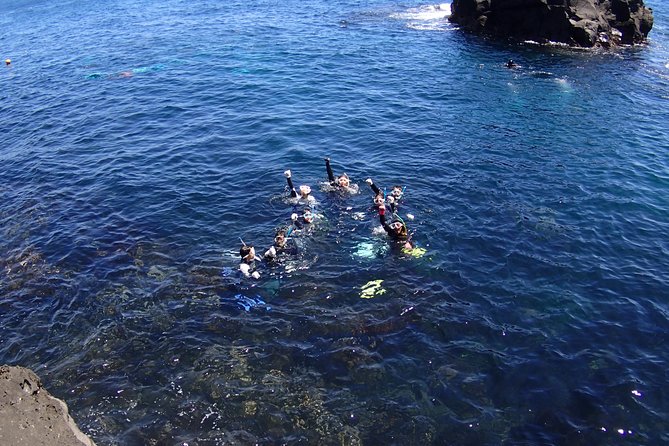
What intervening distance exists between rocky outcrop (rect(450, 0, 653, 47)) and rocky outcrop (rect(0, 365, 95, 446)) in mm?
57392

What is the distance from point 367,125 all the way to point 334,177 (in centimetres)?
875

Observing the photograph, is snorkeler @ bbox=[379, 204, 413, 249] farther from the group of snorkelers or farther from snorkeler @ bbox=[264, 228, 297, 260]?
snorkeler @ bbox=[264, 228, 297, 260]

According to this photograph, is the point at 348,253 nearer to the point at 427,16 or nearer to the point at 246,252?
the point at 246,252

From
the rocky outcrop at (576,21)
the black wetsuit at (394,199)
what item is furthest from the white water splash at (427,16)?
the black wetsuit at (394,199)

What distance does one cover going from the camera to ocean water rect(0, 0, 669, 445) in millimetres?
16594

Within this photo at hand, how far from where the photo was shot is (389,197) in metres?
26.6

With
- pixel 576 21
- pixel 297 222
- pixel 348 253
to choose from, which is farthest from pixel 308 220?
pixel 576 21

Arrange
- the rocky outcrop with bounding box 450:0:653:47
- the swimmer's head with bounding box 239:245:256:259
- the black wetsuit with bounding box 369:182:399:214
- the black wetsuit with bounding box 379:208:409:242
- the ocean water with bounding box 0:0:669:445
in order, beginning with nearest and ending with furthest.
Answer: the ocean water with bounding box 0:0:669:445 < the swimmer's head with bounding box 239:245:256:259 < the black wetsuit with bounding box 379:208:409:242 < the black wetsuit with bounding box 369:182:399:214 < the rocky outcrop with bounding box 450:0:653:47

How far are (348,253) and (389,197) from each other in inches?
178

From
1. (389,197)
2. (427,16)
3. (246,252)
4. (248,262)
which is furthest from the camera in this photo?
(427,16)

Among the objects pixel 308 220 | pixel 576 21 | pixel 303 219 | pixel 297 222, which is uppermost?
pixel 576 21

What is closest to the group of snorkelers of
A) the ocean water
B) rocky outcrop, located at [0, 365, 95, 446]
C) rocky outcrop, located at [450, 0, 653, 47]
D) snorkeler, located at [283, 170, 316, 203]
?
snorkeler, located at [283, 170, 316, 203]

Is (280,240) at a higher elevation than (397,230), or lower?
lower

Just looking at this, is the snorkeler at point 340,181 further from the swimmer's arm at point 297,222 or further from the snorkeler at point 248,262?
the snorkeler at point 248,262
